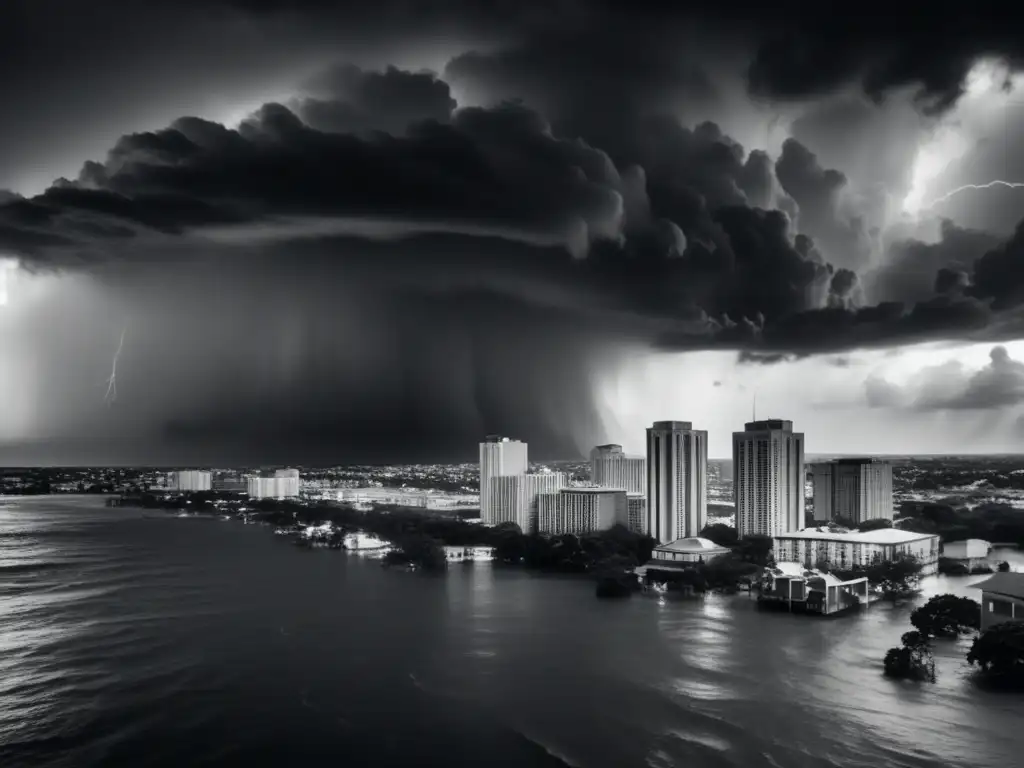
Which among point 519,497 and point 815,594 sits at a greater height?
point 519,497

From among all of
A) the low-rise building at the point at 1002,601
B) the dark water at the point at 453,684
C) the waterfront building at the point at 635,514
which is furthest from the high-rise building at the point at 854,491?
the low-rise building at the point at 1002,601

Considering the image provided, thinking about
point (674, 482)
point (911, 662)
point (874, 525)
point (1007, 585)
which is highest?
point (674, 482)

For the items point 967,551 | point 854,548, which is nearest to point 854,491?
point 967,551

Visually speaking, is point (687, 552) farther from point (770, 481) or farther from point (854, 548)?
point (770, 481)

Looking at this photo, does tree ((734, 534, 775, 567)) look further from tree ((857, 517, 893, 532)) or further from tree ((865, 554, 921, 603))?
tree ((857, 517, 893, 532))

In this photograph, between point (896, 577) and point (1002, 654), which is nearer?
point (1002, 654)

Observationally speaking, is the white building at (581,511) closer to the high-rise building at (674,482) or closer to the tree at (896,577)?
the high-rise building at (674,482)

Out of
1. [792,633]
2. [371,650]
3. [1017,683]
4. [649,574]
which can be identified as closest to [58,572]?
[371,650]

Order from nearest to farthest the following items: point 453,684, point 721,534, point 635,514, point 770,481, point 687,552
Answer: point 453,684 → point 687,552 → point 721,534 → point 770,481 → point 635,514
